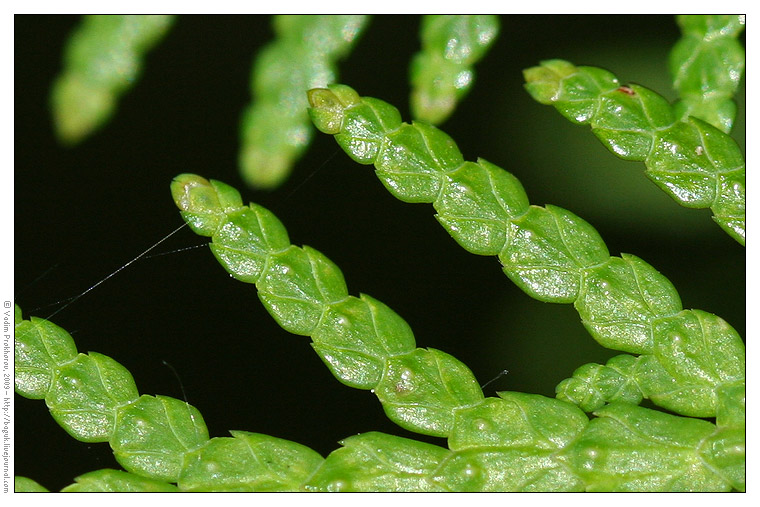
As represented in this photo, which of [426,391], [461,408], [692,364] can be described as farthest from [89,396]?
[692,364]

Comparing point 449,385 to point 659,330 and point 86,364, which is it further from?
point 86,364

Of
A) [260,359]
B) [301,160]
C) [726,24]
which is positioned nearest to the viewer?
[726,24]

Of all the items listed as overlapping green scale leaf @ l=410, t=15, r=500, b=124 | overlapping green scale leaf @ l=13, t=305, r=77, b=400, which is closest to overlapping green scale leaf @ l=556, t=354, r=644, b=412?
overlapping green scale leaf @ l=410, t=15, r=500, b=124

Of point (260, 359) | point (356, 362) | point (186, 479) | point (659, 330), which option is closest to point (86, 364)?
point (186, 479)

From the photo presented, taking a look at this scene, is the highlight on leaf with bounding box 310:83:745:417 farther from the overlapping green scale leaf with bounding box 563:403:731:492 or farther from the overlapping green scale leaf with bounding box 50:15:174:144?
the overlapping green scale leaf with bounding box 50:15:174:144

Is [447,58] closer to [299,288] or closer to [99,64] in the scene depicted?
[299,288]

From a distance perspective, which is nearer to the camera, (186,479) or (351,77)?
(186,479)
